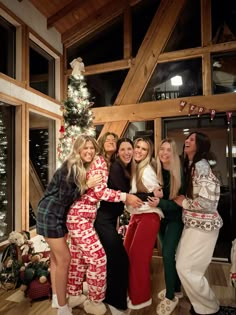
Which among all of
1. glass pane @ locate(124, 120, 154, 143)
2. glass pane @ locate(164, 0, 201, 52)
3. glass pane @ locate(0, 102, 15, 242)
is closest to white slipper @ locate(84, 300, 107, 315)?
glass pane @ locate(0, 102, 15, 242)

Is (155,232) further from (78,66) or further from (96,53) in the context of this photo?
(96,53)

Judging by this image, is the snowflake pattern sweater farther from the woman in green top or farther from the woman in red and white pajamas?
the woman in red and white pajamas

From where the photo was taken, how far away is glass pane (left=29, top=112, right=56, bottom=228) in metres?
4.23

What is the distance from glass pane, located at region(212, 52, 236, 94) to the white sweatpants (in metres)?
2.54

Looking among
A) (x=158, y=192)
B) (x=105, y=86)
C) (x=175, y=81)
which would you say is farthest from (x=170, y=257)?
(x=105, y=86)

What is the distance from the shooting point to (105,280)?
2312 millimetres

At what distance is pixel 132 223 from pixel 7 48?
3.10 meters

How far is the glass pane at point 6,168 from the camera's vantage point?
3.67 m

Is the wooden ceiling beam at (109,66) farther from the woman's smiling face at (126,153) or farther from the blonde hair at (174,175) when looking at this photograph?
the blonde hair at (174,175)

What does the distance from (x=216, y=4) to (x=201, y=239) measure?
3.81m

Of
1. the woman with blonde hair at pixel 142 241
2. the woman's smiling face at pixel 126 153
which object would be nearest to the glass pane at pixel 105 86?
the woman's smiling face at pixel 126 153

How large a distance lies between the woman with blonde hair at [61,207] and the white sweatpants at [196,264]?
97 cm

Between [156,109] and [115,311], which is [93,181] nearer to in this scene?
[115,311]

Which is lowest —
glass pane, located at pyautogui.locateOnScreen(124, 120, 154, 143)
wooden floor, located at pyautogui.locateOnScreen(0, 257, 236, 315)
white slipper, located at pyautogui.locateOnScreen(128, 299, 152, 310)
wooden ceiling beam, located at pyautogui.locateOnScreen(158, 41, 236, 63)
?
wooden floor, located at pyautogui.locateOnScreen(0, 257, 236, 315)
